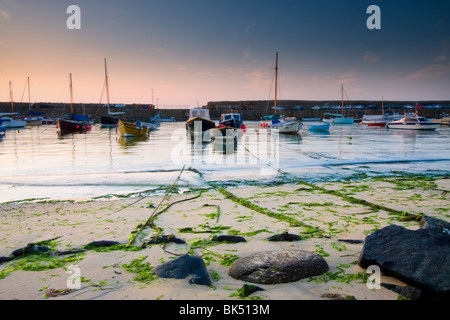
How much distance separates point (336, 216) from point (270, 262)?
10.0 ft

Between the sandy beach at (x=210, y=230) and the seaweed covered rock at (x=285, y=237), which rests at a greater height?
the seaweed covered rock at (x=285, y=237)

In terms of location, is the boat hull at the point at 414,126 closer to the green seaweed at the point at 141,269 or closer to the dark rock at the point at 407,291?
the dark rock at the point at 407,291

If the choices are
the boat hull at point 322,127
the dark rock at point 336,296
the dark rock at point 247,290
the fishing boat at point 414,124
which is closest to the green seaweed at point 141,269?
the dark rock at point 247,290

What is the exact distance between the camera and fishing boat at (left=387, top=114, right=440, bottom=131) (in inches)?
1702

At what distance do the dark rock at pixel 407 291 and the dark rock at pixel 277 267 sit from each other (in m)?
0.72

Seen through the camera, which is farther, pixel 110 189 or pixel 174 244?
pixel 110 189

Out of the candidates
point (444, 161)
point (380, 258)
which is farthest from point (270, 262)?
point (444, 161)

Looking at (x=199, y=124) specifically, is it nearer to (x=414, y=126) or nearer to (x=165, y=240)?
(x=165, y=240)

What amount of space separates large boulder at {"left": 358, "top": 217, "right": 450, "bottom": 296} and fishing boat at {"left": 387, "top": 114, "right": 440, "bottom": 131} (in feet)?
151

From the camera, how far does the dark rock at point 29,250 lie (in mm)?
4676

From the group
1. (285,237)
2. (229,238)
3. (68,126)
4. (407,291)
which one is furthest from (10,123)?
(407,291)

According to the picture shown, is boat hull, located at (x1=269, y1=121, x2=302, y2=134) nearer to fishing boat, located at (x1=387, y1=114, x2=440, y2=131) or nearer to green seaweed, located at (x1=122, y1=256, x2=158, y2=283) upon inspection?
fishing boat, located at (x1=387, y1=114, x2=440, y2=131)

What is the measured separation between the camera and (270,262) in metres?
3.83
